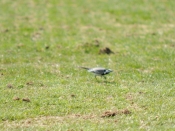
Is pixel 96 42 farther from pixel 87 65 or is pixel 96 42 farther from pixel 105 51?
pixel 87 65

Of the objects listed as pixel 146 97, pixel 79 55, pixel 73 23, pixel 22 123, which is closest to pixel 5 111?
pixel 22 123

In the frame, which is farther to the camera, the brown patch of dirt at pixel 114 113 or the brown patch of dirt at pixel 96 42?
the brown patch of dirt at pixel 96 42

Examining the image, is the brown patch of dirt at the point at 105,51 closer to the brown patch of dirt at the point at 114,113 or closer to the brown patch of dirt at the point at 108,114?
the brown patch of dirt at the point at 114,113

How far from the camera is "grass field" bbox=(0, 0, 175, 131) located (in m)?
13.6

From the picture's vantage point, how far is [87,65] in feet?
66.2

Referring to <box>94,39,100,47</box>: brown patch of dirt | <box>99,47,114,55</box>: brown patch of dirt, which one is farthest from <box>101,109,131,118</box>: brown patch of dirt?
<box>94,39,100,47</box>: brown patch of dirt

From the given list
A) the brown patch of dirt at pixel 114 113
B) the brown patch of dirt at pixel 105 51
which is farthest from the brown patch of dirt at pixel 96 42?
the brown patch of dirt at pixel 114 113

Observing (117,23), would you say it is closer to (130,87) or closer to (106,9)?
(106,9)

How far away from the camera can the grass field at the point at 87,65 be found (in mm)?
13641

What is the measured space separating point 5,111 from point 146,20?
18.5 metres

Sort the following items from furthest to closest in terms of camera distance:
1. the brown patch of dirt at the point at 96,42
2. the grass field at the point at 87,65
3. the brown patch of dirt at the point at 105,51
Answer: the brown patch of dirt at the point at 96,42, the brown patch of dirt at the point at 105,51, the grass field at the point at 87,65

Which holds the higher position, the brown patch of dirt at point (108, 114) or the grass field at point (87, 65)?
the brown patch of dirt at point (108, 114)

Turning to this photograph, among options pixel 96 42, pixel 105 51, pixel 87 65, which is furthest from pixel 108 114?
pixel 96 42

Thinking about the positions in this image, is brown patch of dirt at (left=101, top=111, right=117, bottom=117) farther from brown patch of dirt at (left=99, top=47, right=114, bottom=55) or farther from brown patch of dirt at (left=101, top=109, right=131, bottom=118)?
brown patch of dirt at (left=99, top=47, right=114, bottom=55)
